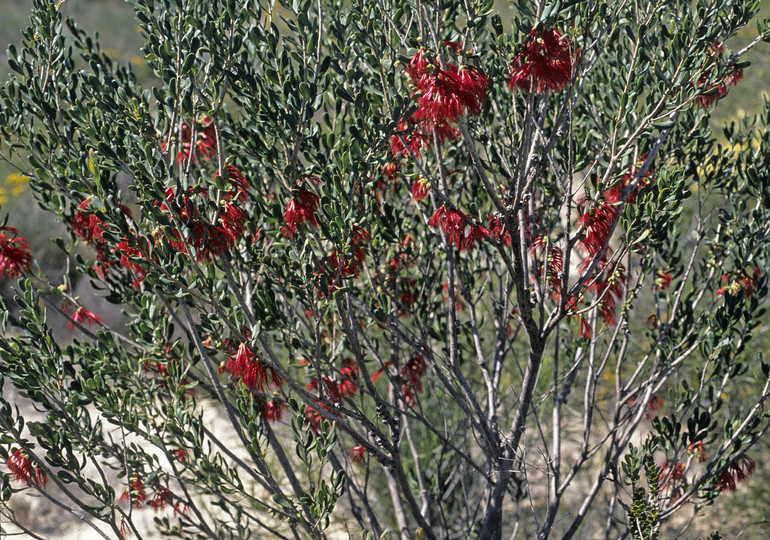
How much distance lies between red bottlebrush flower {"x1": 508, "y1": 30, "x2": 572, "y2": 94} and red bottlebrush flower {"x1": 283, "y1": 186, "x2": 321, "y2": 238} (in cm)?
69

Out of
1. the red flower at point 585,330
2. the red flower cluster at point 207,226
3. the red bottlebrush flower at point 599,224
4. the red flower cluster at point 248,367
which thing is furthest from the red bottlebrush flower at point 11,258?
the red flower at point 585,330

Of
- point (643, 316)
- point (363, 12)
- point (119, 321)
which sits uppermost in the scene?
point (119, 321)

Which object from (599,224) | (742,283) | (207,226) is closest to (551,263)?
(599,224)

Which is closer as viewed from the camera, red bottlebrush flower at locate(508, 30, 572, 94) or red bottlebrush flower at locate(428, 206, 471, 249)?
red bottlebrush flower at locate(508, 30, 572, 94)

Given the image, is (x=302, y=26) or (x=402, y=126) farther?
(x=402, y=126)

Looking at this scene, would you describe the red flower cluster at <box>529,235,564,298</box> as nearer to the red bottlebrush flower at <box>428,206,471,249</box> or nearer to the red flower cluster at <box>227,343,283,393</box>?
the red bottlebrush flower at <box>428,206,471,249</box>

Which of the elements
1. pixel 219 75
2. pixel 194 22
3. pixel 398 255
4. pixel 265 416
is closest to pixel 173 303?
pixel 265 416

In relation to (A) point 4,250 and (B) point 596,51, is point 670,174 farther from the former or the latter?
(A) point 4,250

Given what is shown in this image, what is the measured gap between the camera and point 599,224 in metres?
2.12

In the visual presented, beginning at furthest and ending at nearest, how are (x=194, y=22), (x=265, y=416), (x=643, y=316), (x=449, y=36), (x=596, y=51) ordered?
1. (x=643, y=316)
2. (x=265, y=416)
3. (x=596, y=51)
4. (x=449, y=36)
5. (x=194, y=22)

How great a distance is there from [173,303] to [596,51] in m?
2.07

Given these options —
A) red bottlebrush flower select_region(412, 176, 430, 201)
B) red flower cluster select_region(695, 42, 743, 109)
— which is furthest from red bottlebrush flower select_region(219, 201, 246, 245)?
red flower cluster select_region(695, 42, 743, 109)

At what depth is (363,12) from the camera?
2.21 metres

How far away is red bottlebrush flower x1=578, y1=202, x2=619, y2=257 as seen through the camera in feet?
6.88
